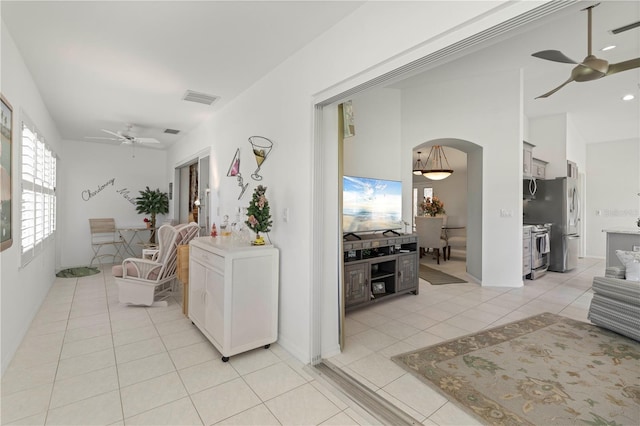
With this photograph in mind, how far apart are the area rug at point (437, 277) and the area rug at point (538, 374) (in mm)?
1963

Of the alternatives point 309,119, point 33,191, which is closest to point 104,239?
point 33,191

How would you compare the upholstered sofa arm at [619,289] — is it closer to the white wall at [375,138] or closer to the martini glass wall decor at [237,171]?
the white wall at [375,138]

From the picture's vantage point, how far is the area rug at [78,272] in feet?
18.4

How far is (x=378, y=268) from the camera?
4.26 m

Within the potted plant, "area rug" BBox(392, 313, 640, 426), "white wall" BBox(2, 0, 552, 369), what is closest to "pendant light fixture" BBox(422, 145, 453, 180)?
"area rug" BBox(392, 313, 640, 426)

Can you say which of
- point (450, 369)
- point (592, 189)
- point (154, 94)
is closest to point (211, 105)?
point (154, 94)

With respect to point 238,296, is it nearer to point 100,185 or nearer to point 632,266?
point 632,266

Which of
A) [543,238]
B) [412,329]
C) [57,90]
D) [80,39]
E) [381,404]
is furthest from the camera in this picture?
[543,238]

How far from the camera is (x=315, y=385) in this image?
2.26 metres

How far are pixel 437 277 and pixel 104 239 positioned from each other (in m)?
6.99

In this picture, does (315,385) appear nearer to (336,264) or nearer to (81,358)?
(336,264)

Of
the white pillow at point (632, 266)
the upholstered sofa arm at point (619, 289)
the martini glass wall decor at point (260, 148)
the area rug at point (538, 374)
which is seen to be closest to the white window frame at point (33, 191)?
the martini glass wall decor at point (260, 148)

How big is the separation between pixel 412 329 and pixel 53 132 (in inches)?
245

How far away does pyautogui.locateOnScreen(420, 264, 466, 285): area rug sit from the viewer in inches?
207
